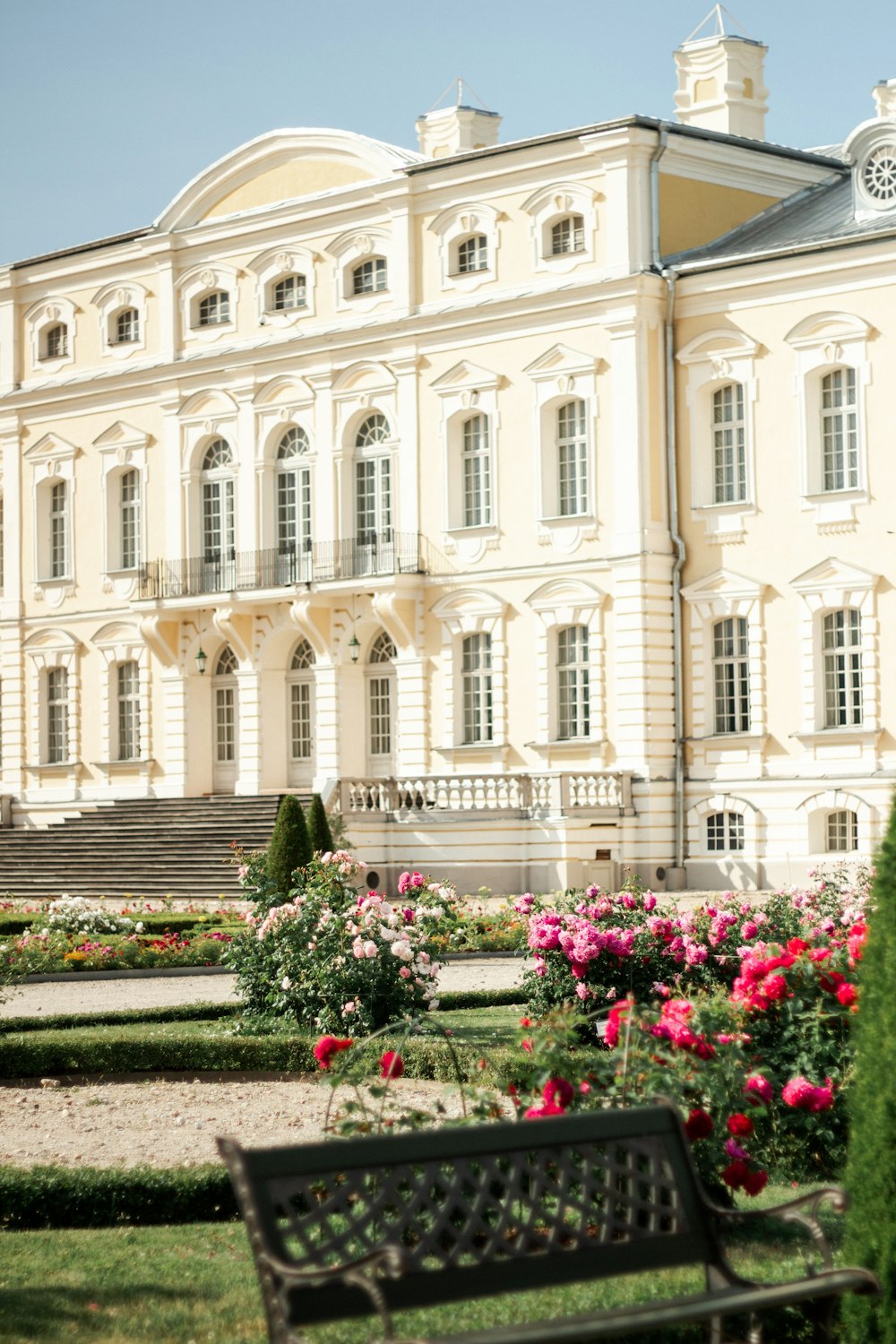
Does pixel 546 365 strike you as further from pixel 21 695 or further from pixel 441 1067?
pixel 441 1067

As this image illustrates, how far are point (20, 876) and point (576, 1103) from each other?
91.1 ft

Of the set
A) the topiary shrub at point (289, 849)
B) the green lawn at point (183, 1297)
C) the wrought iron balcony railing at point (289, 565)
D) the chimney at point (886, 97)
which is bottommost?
the green lawn at point (183, 1297)

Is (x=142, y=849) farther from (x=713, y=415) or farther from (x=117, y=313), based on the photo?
(x=713, y=415)

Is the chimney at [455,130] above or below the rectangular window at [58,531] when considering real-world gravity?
above

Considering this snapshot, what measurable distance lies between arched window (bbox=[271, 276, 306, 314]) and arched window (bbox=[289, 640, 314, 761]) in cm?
573

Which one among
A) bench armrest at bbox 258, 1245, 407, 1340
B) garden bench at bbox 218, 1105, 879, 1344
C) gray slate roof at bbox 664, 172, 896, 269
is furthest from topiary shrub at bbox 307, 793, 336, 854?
bench armrest at bbox 258, 1245, 407, 1340

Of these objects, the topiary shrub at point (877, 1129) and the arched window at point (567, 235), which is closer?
the topiary shrub at point (877, 1129)

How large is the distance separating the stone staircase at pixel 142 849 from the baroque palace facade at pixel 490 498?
1.40 m

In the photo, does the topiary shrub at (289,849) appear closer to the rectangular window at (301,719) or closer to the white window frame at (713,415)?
the white window frame at (713,415)

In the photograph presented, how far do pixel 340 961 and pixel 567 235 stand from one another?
66.0 feet

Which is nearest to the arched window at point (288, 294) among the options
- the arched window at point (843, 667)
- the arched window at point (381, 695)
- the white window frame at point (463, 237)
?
the white window frame at point (463, 237)

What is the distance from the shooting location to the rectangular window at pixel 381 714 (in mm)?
35062

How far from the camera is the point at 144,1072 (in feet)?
44.3

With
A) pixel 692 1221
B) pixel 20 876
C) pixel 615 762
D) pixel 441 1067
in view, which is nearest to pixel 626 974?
A: pixel 441 1067
